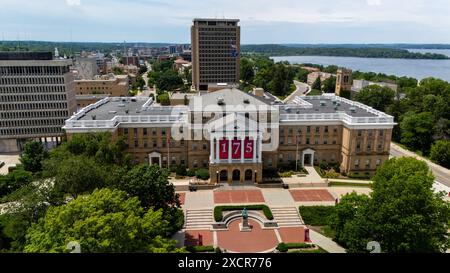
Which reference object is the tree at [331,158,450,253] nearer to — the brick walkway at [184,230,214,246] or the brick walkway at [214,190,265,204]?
the brick walkway at [184,230,214,246]

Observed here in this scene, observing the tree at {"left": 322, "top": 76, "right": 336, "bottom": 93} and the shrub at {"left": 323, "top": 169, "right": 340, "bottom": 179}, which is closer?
the shrub at {"left": 323, "top": 169, "right": 340, "bottom": 179}

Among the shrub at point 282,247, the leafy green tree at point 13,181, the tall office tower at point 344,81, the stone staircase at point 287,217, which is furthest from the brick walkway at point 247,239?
the tall office tower at point 344,81

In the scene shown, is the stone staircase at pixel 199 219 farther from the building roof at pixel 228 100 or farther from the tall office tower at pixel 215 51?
the tall office tower at pixel 215 51

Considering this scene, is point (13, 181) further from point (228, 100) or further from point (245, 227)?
point (228, 100)

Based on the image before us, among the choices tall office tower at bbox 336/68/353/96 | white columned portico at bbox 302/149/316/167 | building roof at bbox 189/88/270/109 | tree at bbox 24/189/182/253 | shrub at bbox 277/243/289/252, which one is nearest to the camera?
tree at bbox 24/189/182/253

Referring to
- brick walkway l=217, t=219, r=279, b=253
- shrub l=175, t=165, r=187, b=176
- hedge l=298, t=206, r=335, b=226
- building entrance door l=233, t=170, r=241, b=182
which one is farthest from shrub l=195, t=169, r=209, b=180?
hedge l=298, t=206, r=335, b=226

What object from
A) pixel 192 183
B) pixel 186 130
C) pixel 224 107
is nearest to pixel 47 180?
pixel 192 183
